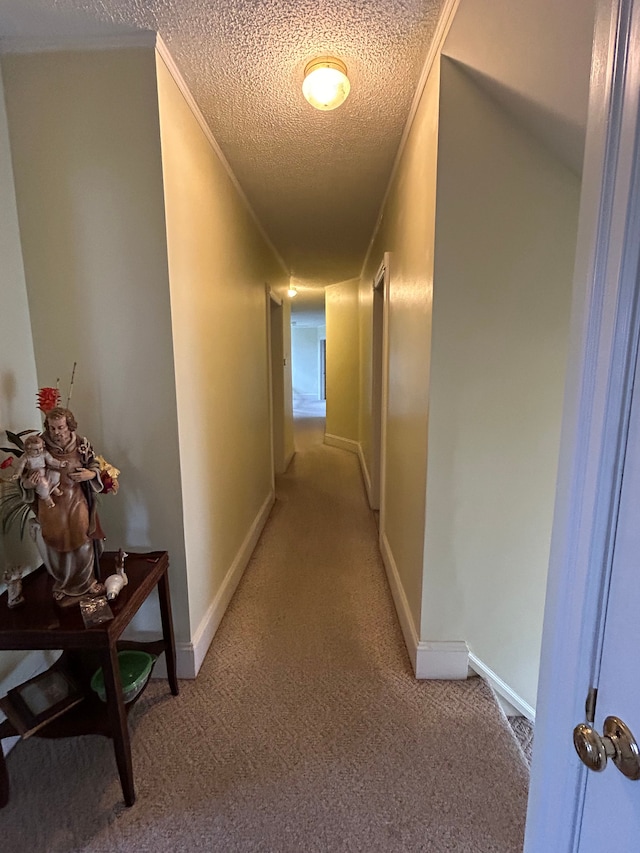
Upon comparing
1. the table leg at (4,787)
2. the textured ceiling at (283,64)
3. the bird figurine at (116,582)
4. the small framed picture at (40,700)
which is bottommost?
the table leg at (4,787)

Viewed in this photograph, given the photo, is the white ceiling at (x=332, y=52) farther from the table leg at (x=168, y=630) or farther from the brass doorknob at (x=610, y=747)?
the table leg at (x=168, y=630)

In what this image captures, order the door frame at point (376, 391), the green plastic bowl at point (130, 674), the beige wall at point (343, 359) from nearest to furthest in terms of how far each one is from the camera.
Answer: the green plastic bowl at point (130, 674) → the door frame at point (376, 391) → the beige wall at point (343, 359)

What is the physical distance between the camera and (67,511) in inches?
52.2

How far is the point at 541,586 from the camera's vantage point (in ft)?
5.76

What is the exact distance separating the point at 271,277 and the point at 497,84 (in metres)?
2.86

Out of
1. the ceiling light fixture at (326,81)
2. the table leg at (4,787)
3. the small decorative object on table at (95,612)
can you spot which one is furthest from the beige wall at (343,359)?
the table leg at (4,787)

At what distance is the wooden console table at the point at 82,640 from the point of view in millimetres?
1232

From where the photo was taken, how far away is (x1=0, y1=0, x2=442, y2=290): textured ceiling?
1.31m

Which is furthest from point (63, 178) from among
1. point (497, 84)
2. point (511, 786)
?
point (511, 786)

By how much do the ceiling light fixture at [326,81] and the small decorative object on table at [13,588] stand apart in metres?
1.89

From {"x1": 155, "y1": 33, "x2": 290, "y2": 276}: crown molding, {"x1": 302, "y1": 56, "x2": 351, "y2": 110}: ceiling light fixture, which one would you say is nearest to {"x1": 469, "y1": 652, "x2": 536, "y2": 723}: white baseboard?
{"x1": 302, "y1": 56, "x2": 351, "y2": 110}: ceiling light fixture

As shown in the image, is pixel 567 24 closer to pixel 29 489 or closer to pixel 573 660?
pixel 573 660

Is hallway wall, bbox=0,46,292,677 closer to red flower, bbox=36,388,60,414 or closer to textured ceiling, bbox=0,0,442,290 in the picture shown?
textured ceiling, bbox=0,0,442,290

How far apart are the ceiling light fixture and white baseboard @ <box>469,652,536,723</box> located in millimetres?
2192
